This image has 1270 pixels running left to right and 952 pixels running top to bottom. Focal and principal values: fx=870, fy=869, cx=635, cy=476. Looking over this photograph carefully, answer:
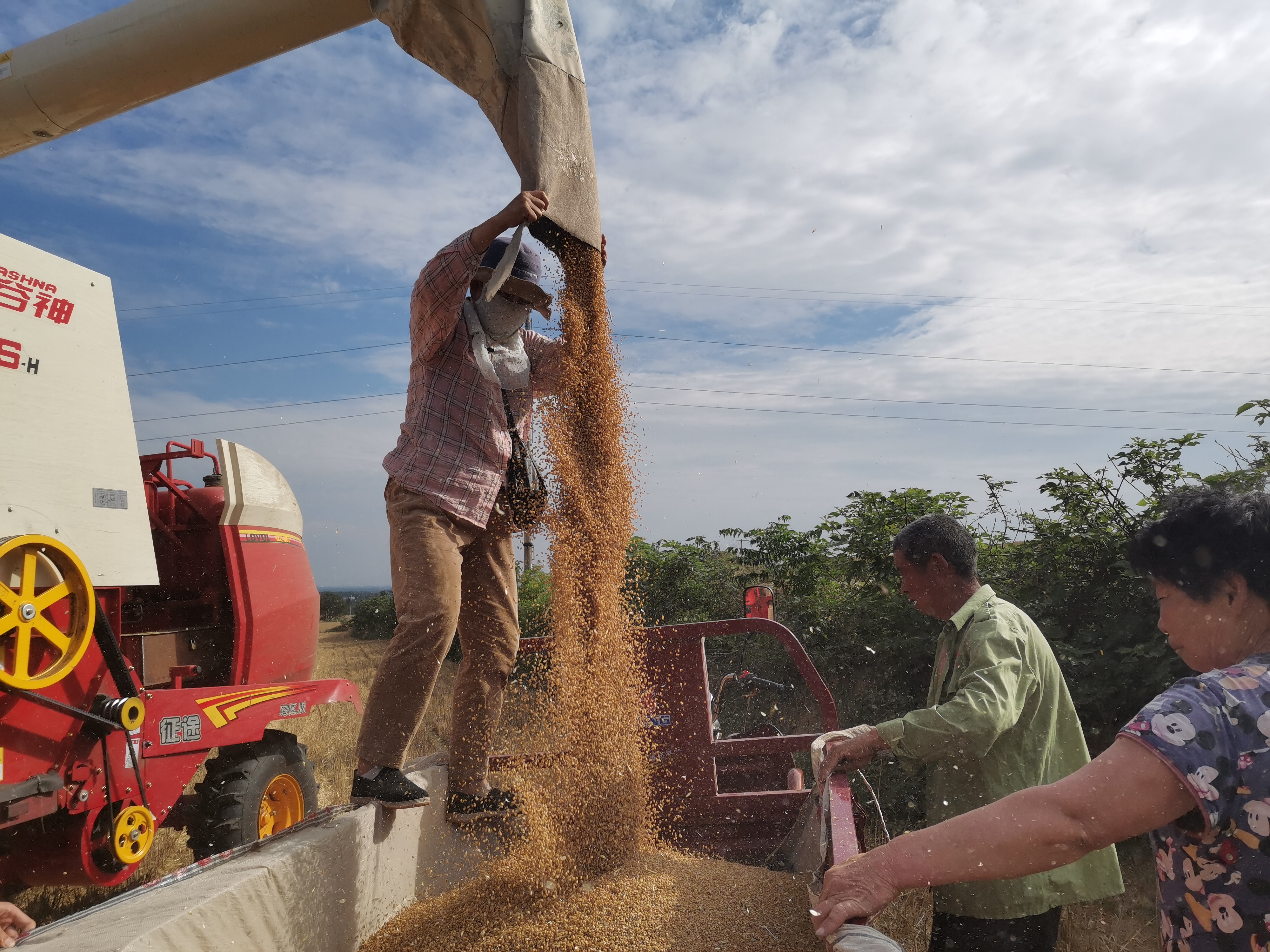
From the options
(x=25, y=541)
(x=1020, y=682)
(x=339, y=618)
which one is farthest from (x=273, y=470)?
(x=339, y=618)

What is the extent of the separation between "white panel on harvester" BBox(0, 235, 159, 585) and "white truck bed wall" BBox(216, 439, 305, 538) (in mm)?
844

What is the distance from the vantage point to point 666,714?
3830 mm

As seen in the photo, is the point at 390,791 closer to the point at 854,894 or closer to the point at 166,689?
the point at 166,689

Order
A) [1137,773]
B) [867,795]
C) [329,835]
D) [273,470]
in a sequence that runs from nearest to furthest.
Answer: [1137,773] → [329,835] → [273,470] → [867,795]

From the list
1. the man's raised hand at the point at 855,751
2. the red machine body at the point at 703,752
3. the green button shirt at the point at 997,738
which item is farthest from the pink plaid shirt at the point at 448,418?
the green button shirt at the point at 997,738

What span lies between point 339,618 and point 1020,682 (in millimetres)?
28204

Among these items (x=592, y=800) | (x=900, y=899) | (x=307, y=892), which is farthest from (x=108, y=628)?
(x=900, y=899)

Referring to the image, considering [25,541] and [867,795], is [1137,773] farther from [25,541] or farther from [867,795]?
[867,795]

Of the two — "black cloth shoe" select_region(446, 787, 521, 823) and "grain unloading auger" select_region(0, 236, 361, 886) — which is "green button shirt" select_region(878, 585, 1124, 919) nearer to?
"black cloth shoe" select_region(446, 787, 521, 823)

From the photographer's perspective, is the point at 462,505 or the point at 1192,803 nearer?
A: the point at 1192,803

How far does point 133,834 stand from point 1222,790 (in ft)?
11.0

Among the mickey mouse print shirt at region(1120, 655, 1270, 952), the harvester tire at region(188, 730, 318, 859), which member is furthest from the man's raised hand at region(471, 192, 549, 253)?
the harvester tire at region(188, 730, 318, 859)

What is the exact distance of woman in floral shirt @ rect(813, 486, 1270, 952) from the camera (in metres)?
1.31

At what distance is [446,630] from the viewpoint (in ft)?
9.00
